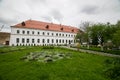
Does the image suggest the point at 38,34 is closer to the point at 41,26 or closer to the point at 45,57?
the point at 41,26

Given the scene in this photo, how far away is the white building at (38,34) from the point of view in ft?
163

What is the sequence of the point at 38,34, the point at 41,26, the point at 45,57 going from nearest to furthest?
the point at 45,57 → the point at 38,34 → the point at 41,26

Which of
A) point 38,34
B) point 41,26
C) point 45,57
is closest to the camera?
point 45,57

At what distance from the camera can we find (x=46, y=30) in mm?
59188

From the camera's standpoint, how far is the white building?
49.8m

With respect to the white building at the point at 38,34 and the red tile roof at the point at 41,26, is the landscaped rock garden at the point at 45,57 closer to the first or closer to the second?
the white building at the point at 38,34

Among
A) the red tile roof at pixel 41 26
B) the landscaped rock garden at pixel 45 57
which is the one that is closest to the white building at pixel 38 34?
the red tile roof at pixel 41 26

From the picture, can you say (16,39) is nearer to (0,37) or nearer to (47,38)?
(47,38)

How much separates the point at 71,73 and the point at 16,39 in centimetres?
4332

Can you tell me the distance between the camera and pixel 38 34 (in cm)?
5641

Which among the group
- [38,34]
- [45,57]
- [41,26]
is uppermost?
[41,26]

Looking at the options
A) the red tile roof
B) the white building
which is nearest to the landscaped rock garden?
the white building

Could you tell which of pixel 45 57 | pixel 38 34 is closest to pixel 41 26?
pixel 38 34

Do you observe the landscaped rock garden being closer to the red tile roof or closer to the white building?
the white building
